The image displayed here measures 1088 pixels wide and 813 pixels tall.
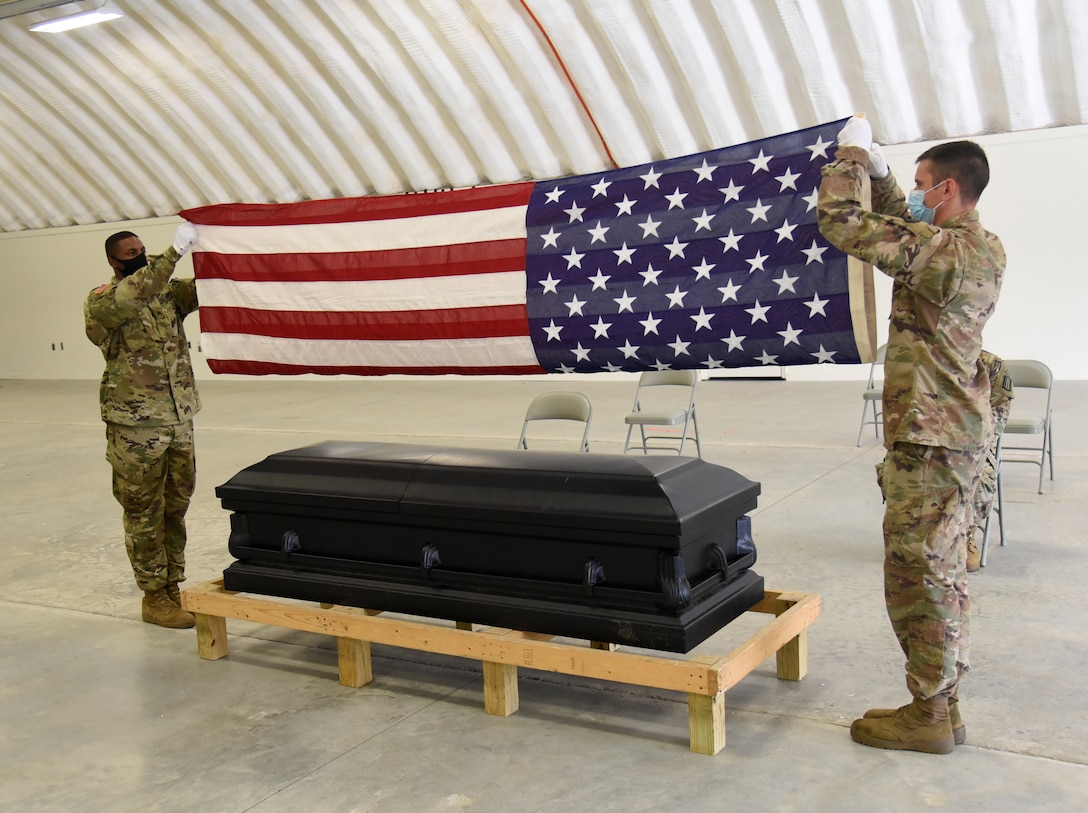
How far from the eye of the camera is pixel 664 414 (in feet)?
25.4

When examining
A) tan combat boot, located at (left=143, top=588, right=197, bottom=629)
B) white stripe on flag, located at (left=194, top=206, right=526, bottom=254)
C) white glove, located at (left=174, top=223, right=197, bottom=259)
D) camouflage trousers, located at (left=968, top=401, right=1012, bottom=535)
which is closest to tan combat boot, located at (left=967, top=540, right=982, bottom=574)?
camouflage trousers, located at (left=968, top=401, right=1012, bottom=535)

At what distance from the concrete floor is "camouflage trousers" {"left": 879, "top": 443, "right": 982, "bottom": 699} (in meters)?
0.31

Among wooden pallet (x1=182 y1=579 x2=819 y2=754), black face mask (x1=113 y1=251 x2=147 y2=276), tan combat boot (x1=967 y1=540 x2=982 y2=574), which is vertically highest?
black face mask (x1=113 y1=251 x2=147 y2=276)

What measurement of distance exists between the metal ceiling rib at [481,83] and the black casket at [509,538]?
837 centimetres

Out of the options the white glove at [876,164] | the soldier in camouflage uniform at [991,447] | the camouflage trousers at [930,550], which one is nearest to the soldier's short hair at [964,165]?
the white glove at [876,164]

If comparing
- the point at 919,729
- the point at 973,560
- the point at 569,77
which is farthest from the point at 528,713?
the point at 569,77

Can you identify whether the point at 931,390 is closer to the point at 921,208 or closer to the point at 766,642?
the point at 921,208

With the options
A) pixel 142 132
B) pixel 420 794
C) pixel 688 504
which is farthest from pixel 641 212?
pixel 142 132

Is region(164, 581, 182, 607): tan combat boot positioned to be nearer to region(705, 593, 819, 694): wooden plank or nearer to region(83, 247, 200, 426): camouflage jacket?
region(83, 247, 200, 426): camouflage jacket

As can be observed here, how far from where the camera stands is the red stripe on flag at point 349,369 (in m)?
4.68

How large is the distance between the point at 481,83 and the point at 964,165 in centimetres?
1046

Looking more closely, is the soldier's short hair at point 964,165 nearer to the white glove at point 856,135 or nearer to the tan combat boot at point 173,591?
the white glove at point 856,135

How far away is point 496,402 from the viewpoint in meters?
13.0

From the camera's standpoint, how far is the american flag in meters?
3.97
